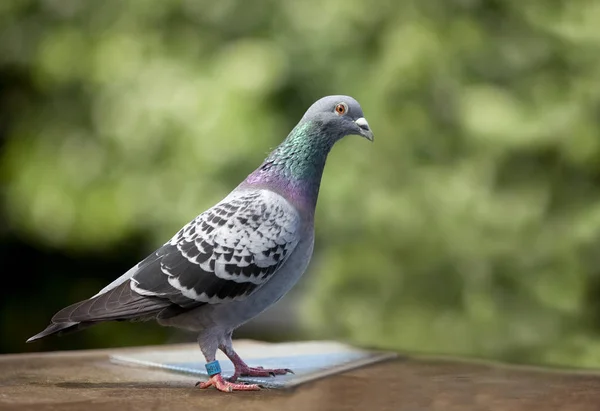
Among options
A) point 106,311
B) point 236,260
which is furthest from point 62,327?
point 236,260

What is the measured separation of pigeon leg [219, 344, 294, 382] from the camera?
3.53 metres

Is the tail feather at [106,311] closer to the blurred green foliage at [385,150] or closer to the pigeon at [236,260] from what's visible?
the pigeon at [236,260]

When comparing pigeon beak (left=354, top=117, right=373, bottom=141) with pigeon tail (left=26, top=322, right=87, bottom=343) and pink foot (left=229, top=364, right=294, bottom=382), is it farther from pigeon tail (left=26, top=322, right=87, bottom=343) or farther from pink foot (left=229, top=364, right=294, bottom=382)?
pigeon tail (left=26, top=322, right=87, bottom=343)

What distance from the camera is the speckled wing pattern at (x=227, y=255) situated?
11.0 feet

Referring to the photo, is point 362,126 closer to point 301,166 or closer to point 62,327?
point 301,166

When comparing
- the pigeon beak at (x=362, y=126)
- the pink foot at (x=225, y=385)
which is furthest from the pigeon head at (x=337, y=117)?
the pink foot at (x=225, y=385)

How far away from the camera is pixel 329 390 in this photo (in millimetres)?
3402

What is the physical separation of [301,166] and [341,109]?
0.94 ft

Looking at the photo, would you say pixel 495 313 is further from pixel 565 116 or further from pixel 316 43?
pixel 316 43

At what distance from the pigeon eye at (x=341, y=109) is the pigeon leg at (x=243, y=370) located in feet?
3.34

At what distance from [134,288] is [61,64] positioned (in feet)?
21.3

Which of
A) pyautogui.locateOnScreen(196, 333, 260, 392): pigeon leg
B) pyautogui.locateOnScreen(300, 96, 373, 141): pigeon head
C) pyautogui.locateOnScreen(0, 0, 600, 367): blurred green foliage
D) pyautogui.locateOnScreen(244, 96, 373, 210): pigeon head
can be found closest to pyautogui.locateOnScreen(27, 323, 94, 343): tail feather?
pyautogui.locateOnScreen(196, 333, 260, 392): pigeon leg

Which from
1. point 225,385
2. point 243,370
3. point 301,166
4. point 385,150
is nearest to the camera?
point 225,385

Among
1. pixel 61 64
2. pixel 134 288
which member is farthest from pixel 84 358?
pixel 61 64
